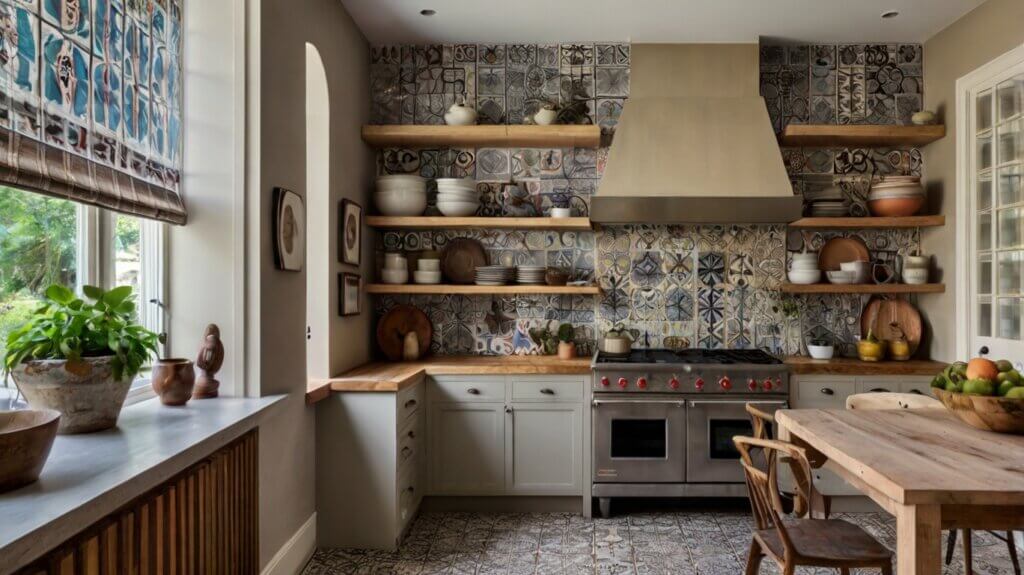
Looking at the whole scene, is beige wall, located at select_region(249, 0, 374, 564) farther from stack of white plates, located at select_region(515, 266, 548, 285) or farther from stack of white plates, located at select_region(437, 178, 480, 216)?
stack of white plates, located at select_region(515, 266, 548, 285)

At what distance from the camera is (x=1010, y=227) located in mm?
3234

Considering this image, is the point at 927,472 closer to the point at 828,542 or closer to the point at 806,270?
the point at 828,542

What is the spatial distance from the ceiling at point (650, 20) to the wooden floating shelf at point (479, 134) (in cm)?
61

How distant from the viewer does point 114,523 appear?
4.75 feet

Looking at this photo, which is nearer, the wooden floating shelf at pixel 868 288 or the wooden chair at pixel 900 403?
the wooden chair at pixel 900 403

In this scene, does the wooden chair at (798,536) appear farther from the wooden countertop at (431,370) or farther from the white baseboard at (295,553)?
the white baseboard at (295,553)

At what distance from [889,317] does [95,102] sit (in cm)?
431

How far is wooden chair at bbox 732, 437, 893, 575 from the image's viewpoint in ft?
6.14

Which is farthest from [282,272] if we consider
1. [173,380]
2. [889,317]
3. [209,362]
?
[889,317]

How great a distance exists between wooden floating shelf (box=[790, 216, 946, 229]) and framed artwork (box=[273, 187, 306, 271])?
9.25 ft

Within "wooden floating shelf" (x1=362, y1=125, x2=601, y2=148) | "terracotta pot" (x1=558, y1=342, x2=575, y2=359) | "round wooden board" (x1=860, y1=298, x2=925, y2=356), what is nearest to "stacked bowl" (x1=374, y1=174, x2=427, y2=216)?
"wooden floating shelf" (x1=362, y1=125, x2=601, y2=148)

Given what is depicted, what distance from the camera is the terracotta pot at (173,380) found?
6.90ft

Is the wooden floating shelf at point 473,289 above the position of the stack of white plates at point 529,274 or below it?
below

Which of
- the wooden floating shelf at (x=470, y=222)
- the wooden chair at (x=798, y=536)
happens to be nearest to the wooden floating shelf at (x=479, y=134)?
the wooden floating shelf at (x=470, y=222)
